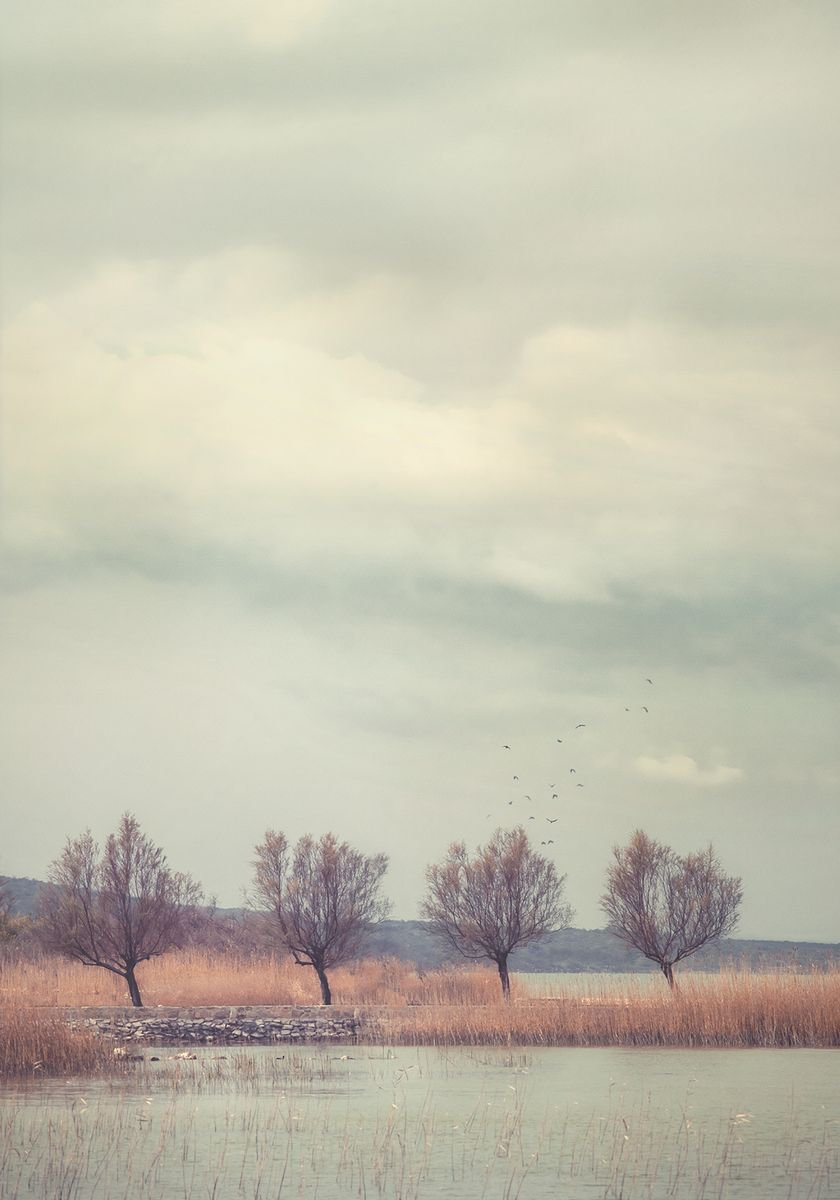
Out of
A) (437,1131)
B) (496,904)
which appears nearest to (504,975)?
(496,904)

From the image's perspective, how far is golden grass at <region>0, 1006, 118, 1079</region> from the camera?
27188 mm

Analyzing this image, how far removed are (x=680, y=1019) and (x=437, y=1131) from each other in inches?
568

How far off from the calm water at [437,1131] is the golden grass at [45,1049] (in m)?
0.96

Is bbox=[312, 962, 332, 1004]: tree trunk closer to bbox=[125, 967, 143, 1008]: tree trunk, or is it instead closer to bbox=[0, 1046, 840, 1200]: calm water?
bbox=[125, 967, 143, 1008]: tree trunk

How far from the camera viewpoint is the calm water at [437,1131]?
656 inches

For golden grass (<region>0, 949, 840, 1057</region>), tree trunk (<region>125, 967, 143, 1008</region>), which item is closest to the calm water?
golden grass (<region>0, 949, 840, 1057</region>)

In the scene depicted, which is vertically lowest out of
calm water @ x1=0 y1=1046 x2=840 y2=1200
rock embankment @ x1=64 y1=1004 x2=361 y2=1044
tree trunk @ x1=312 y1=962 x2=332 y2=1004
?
calm water @ x1=0 y1=1046 x2=840 y2=1200

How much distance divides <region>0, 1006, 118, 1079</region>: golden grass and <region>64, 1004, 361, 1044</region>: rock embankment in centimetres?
756

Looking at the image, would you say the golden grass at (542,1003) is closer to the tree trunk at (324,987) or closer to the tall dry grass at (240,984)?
the tall dry grass at (240,984)

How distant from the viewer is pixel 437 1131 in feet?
68.1

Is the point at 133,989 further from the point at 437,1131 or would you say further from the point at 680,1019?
the point at 437,1131

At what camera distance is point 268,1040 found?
124 feet

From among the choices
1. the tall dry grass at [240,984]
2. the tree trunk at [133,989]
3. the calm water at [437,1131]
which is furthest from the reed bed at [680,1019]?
the tree trunk at [133,989]

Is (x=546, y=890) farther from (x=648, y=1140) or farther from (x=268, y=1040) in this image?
(x=648, y=1140)
